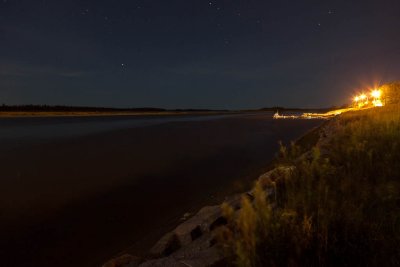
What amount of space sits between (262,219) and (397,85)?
142ft

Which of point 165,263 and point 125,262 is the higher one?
point 165,263

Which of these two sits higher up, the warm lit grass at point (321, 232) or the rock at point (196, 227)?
the warm lit grass at point (321, 232)

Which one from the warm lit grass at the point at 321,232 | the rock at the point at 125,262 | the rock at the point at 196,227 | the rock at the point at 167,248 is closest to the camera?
the warm lit grass at the point at 321,232

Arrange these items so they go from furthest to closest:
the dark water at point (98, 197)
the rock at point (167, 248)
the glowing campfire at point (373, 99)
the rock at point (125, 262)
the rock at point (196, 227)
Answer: the glowing campfire at point (373, 99), the dark water at point (98, 197), the rock at point (196, 227), the rock at point (167, 248), the rock at point (125, 262)

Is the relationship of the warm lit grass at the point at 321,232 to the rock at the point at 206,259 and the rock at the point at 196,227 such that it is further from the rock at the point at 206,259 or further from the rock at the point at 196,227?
the rock at the point at 196,227

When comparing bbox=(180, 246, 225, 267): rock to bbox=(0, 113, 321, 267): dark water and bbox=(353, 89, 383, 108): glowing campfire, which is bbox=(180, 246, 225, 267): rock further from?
bbox=(353, 89, 383, 108): glowing campfire

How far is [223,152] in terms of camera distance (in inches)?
697

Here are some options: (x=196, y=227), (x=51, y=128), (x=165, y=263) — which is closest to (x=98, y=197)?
(x=196, y=227)

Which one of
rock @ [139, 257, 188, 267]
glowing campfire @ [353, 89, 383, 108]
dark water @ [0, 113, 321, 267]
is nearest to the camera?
rock @ [139, 257, 188, 267]

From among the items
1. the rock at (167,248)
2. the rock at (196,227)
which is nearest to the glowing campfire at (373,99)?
the rock at (196,227)

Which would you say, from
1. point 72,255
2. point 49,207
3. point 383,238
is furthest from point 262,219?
point 49,207

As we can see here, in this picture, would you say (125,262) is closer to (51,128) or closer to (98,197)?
(98,197)

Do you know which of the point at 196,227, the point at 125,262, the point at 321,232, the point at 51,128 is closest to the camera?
the point at 321,232

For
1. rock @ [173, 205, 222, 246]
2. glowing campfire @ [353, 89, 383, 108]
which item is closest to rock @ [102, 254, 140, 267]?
rock @ [173, 205, 222, 246]
